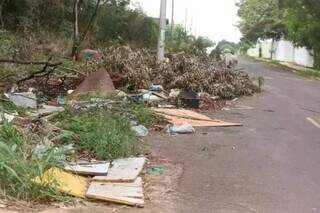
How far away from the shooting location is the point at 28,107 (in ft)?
40.0

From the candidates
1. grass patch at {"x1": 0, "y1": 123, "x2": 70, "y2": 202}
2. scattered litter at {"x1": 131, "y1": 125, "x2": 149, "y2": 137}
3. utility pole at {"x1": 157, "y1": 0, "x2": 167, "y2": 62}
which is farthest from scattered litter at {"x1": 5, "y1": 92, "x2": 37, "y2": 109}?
utility pole at {"x1": 157, "y1": 0, "x2": 167, "y2": 62}

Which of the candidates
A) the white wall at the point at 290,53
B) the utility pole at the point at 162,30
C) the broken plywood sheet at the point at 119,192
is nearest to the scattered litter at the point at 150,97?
the utility pole at the point at 162,30

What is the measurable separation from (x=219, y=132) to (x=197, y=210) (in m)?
5.60

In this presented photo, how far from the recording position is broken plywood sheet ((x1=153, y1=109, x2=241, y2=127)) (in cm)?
1264

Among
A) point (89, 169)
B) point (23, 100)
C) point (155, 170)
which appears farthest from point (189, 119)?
point (89, 169)

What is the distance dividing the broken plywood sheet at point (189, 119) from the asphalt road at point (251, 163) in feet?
1.41

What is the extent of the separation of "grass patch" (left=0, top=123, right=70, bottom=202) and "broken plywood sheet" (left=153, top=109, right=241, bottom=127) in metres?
5.38

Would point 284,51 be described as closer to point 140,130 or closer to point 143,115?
point 143,115

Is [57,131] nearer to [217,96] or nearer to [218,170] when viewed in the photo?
[218,170]

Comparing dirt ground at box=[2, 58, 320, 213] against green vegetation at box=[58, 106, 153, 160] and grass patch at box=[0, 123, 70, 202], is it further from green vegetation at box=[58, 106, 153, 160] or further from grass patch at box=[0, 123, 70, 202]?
green vegetation at box=[58, 106, 153, 160]

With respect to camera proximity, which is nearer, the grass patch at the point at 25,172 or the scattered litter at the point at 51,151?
the grass patch at the point at 25,172

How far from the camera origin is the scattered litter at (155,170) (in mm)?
8178

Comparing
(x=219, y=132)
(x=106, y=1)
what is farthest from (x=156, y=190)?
(x=106, y=1)

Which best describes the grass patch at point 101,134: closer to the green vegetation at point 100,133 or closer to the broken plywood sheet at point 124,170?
the green vegetation at point 100,133
